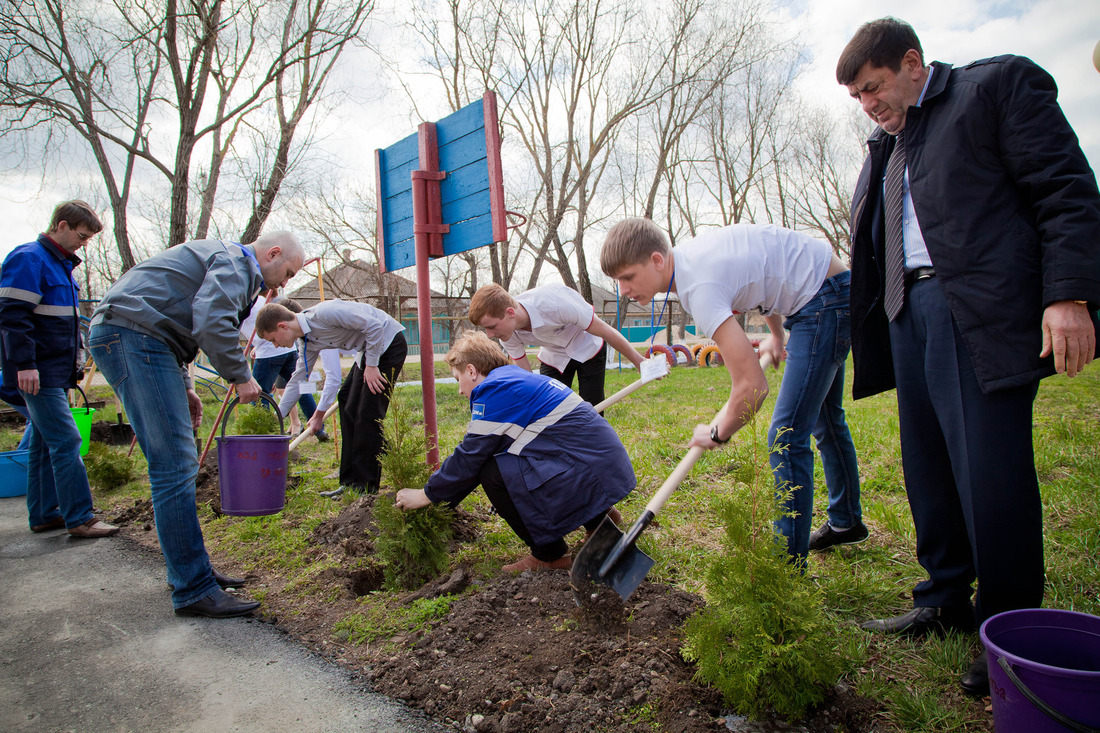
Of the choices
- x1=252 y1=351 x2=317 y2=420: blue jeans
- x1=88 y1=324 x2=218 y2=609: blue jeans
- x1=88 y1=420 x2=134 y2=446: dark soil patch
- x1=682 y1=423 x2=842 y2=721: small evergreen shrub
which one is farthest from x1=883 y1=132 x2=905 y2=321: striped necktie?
x1=88 y1=420 x2=134 y2=446: dark soil patch

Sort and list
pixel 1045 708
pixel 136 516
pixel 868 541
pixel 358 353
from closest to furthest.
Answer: pixel 1045 708
pixel 868 541
pixel 136 516
pixel 358 353

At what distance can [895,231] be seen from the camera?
2.08 meters

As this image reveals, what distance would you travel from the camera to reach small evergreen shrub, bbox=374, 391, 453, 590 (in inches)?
115

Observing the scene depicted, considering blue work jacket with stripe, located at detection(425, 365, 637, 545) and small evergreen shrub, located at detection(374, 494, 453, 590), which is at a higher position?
blue work jacket with stripe, located at detection(425, 365, 637, 545)

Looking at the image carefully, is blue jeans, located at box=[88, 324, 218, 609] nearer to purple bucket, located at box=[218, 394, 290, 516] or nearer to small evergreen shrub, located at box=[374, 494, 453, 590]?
purple bucket, located at box=[218, 394, 290, 516]

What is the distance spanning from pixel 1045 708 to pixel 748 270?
1.55 m

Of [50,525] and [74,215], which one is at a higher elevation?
[74,215]

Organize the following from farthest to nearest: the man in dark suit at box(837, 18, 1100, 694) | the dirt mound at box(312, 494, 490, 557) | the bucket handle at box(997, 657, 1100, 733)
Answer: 1. the dirt mound at box(312, 494, 490, 557)
2. the man in dark suit at box(837, 18, 1100, 694)
3. the bucket handle at box(997, 657, 1100, 733)

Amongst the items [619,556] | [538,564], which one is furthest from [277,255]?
[619,556]

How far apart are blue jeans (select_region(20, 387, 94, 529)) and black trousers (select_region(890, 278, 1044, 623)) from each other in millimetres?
4680

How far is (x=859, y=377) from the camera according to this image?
239 cm

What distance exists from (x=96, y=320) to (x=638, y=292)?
98.1 inches

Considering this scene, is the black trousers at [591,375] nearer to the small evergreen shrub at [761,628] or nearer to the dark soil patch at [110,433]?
the small evergreen shrub at [761,628]

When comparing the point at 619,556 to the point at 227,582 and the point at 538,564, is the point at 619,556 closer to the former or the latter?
the point at 538,564
